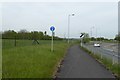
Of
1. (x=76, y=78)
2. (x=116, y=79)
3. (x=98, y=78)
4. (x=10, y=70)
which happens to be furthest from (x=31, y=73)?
(x=116, y=79)

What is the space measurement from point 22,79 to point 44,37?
93.1m

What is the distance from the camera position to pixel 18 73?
9133mm

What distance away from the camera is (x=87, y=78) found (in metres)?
9.96

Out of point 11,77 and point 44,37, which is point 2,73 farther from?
point 44,37

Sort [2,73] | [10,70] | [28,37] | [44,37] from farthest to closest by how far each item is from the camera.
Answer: [44,37] < [28,37] < [10,70] < [2,73]

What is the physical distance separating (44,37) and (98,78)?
91430 millimetres

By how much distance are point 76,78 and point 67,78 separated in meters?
0.38

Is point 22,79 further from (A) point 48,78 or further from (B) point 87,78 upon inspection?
(B) point 87,78

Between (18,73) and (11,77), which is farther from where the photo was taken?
(18,73)

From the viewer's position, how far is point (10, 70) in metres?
9.77

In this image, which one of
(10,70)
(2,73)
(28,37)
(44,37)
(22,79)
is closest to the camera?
(22,79)

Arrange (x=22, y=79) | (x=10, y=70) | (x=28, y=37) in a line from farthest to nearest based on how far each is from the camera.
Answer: (x=28, y=37) < (x=10, y=70) < (x=22, y=79)

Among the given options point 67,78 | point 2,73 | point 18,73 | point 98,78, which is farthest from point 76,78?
point 2,73

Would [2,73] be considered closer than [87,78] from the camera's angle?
Yes
